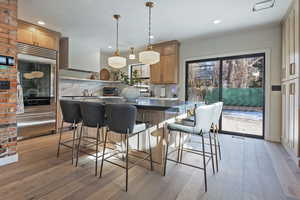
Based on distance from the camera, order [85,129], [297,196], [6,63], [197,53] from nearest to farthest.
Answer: [297,196] → [6,63] → [85,129] → [197,53]

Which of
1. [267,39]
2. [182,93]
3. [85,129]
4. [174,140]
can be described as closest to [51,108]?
[85,129]

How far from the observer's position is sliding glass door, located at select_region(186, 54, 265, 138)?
3684 mm

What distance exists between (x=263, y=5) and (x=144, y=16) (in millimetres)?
2088

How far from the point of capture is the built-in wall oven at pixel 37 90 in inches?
128

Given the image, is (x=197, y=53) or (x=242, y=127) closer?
(x=242, y=127)

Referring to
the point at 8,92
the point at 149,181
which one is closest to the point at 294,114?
the point at 149,181

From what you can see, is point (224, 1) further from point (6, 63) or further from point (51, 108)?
point (51, 108)

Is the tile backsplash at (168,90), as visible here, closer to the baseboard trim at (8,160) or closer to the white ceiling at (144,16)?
the white ceiling at (144,16)

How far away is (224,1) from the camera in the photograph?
247 cm

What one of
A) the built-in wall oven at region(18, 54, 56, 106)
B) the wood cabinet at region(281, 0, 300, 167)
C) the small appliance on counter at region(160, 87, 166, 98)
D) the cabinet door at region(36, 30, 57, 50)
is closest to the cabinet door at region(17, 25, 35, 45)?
the cabinet door at region(36, 30, 57, 50)

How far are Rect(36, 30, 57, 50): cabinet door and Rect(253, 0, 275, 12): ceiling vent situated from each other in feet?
14.2

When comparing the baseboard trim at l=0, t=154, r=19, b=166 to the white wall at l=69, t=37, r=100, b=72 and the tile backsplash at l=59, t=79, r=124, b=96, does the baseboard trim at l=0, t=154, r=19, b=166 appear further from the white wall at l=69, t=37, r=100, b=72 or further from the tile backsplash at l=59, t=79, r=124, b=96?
the white wall at l=69, t=37, r=100, b=72

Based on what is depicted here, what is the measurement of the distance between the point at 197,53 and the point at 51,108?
13.5ft

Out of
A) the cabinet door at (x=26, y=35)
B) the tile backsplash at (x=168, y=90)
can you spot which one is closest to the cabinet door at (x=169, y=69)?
the tile backsplash at (x=168, y=90)
